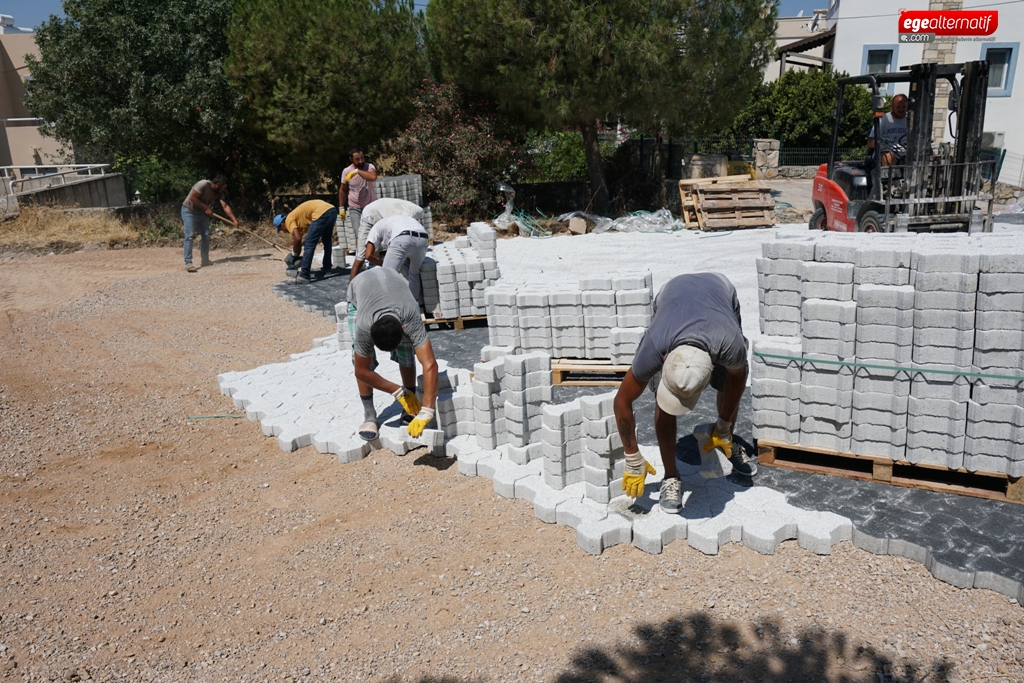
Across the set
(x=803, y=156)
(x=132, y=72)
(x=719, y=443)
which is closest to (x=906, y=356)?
(x=719, y=443)

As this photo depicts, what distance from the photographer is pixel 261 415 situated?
6984mm

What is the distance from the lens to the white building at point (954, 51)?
22062 mm

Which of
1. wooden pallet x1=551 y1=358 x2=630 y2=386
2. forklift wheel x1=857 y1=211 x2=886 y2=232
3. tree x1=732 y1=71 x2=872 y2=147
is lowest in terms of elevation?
wooden pallet x1=551 y1=358 x2=630 y2=386

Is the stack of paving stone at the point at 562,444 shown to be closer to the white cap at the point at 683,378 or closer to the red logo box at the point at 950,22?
the white cap at the point at 683,378

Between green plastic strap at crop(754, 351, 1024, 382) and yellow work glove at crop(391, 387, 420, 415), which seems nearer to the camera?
green plastic strap at crop(754, 351, 1024, 382)

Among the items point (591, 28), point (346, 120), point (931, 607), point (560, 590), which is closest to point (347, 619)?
point (560, 590)

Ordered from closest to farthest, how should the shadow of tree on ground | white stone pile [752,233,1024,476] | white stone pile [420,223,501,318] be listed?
the shadow of tree on ground, white stone pile [752,233,1024,476], white stone pile [420,223,501,318]

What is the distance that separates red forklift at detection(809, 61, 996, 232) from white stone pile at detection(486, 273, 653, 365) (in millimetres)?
5248

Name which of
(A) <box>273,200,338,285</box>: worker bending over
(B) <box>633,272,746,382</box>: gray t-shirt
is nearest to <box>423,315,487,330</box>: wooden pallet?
(A) <box>273,200,338,285</box>: worker bending over

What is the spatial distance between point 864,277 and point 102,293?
11207mm

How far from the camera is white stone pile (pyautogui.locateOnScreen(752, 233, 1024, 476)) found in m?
4.67

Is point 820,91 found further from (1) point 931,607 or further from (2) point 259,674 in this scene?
(2) point 259,674

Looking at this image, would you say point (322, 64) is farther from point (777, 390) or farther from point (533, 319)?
point (777, 390)

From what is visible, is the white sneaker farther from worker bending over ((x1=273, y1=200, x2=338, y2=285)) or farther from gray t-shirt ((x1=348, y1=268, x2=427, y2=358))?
worker bending over ((x1=273, y1=200, x2=338, y2=285))
